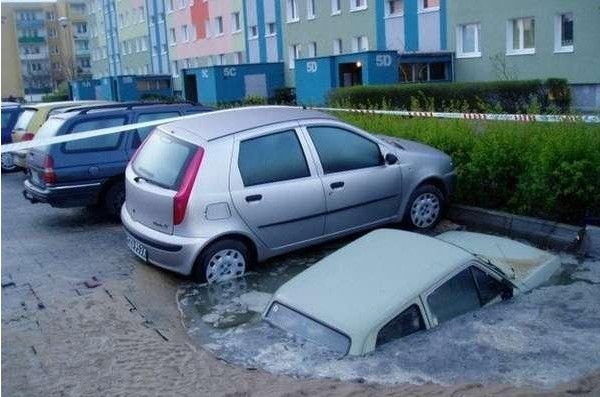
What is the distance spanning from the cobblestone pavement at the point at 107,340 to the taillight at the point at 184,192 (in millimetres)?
766

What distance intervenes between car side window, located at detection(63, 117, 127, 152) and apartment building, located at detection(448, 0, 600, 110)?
1615cm

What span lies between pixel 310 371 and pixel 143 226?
3015 millimetres

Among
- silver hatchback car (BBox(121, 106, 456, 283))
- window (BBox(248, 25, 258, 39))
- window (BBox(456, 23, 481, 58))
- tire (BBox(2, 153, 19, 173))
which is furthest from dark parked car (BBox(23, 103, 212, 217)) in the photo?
window (BBox(248, 25, 258, 39))

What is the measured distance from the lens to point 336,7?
36.2 m

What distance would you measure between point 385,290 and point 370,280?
0.22 metres

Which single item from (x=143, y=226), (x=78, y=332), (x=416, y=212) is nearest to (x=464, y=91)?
(x=416, y=212)

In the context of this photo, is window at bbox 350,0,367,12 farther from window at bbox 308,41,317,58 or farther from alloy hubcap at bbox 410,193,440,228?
alloy hubcap at bbox 410,193,440,228

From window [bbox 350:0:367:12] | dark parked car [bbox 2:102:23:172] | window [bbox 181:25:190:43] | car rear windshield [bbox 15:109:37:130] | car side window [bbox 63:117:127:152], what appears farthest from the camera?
window [bbox 181:25:190:43]

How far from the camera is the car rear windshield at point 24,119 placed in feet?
53.9

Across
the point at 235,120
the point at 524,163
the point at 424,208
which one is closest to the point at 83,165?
the point at 235,120

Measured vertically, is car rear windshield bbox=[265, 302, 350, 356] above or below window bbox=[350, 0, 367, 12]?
below

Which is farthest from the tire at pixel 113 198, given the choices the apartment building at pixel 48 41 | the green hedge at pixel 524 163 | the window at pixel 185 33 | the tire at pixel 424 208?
the apartment building at pixel 48 41

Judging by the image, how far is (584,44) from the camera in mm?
23297

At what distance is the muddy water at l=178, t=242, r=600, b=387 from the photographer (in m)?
4.73
